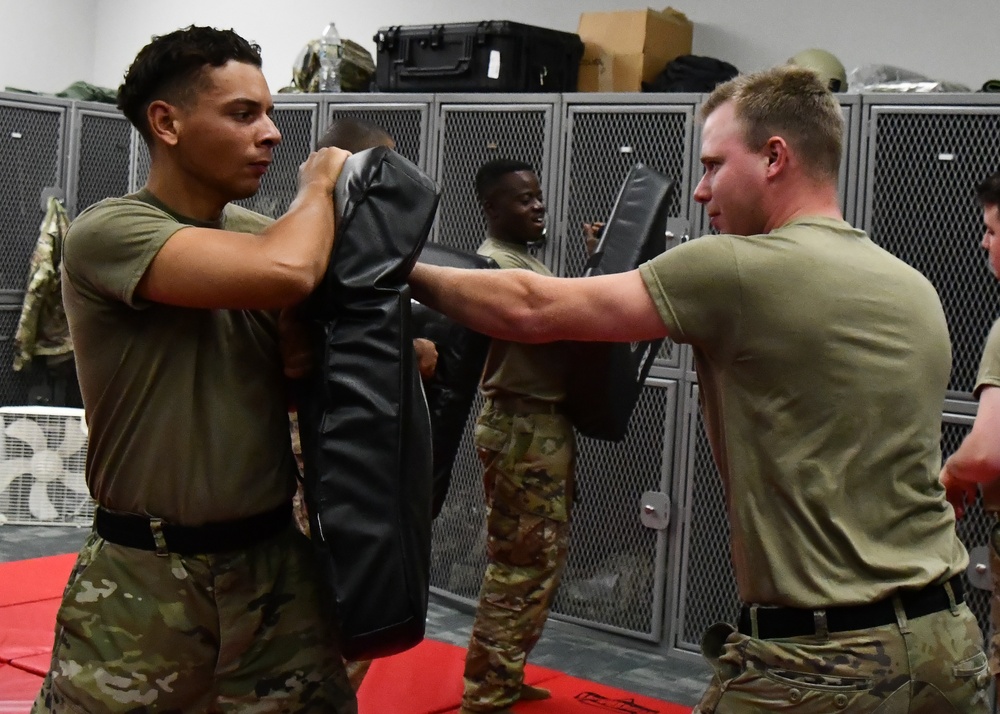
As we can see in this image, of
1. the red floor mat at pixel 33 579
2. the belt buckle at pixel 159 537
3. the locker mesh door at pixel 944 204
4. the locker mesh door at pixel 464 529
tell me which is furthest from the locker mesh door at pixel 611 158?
the belt buckle at pixel 159 537

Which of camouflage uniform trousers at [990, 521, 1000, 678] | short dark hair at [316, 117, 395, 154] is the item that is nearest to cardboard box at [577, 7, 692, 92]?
short dark hair at [316, 117, 395, 154]

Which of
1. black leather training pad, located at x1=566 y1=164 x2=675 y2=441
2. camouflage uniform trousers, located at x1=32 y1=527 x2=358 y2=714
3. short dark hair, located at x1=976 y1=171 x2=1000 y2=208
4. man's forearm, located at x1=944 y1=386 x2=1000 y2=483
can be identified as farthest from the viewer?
black leather training pad, located at x1=566 y1=164 x2=675 y2=441

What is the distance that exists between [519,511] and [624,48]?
224cm

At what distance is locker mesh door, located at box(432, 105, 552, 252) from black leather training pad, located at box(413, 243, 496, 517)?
164 centimetres

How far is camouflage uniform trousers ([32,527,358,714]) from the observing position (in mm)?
1966

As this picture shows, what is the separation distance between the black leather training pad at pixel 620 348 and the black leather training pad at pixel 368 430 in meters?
1.50

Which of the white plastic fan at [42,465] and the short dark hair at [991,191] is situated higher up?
the short dark hair at [991,191]

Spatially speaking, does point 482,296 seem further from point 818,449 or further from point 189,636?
point 189,636

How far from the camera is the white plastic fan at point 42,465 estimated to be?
6.11 meters

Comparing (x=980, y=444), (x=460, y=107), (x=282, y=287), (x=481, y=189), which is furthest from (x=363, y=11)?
(x=282, y=287)

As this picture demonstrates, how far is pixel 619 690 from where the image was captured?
13.9 feet

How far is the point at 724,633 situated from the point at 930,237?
2.53 metres

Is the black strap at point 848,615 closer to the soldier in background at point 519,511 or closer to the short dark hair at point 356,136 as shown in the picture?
the short dark hair at point 356,136

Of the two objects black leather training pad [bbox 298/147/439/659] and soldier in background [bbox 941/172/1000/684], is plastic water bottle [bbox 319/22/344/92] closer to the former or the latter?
soldier in background [bbox 941/172/1000/684]
